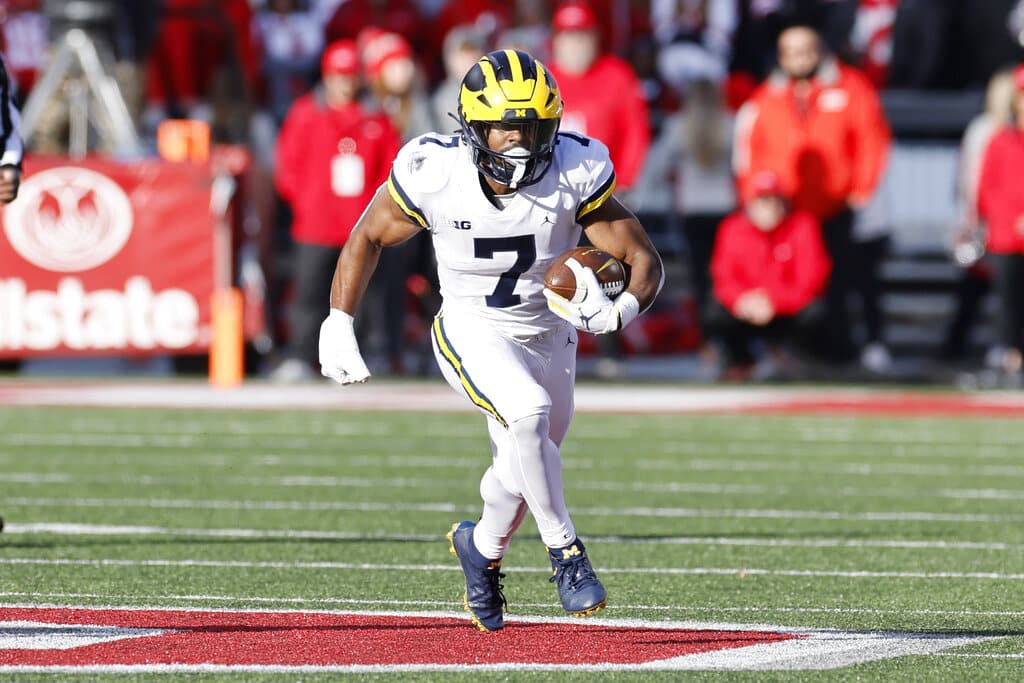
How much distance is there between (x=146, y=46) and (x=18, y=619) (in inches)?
406

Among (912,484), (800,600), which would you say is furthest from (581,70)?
(800,600)

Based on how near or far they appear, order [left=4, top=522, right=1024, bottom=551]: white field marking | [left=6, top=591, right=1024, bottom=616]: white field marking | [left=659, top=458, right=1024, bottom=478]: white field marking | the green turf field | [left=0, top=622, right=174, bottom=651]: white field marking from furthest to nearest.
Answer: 1. [left=659, top=458, right=1024, bottom=478]: white field marking
2. [left=4, top=522, right=1024, bottom=551]: white field marking
3. the green turf field
4. [left=6, top=591, right=1024, bottom=616]: white field marking
5. [left=0, top=622, right=174, bottom=651]: white field marking

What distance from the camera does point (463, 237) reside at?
5879 mm

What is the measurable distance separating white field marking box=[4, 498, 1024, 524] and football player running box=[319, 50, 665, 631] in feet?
8.37

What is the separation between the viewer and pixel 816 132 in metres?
14.2

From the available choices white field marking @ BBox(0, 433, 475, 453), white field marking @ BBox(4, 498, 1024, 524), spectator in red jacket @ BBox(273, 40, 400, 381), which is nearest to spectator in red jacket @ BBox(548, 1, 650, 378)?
spectator in red jacket @ BBox(273, 40, 400, 381)

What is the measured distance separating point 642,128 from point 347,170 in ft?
6.30

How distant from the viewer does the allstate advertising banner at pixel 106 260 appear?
45.7ft

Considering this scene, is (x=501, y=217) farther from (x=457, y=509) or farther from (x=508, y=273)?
(x=457, y=509)

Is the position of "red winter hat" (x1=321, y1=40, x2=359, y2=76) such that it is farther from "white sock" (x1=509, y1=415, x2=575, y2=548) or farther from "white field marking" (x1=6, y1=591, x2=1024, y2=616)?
"white sock" (x1=509, y1=415, x2=575, y2=548)

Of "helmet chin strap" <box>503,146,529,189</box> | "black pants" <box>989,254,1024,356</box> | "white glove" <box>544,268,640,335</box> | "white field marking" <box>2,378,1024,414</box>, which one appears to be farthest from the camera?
"black pants" <box>989,254,1024,356</box>

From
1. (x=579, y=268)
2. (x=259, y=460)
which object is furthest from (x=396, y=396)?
(x=579, y=268)

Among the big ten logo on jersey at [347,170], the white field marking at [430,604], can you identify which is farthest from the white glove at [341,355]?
the big ten logo on jersey at [347,170]

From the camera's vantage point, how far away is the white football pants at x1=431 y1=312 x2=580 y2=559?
18.9 ft
